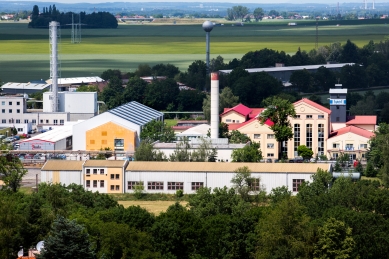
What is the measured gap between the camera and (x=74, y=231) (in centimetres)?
1309

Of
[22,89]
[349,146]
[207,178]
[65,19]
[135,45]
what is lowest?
[207,178]

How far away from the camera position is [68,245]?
42.6 feet

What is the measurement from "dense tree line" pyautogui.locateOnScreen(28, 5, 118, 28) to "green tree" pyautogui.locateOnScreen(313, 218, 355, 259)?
81092mm

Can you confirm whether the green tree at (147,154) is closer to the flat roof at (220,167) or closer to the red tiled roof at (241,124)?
the flat roof at (220,167)

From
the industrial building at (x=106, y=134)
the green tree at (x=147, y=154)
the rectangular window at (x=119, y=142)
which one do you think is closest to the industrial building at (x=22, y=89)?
the industrial building at (x=106, y=134)

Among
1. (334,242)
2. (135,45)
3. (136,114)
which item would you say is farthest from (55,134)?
(135,45)

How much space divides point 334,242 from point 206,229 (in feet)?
7.00

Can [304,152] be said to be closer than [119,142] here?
Yes

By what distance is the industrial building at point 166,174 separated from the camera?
22297 millimetres

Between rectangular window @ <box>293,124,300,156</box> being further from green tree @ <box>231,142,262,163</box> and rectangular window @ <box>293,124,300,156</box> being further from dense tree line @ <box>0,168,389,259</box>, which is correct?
dense tree line @ <box>0,168,389,259</box>

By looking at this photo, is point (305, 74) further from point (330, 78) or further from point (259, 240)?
point (259, 240)

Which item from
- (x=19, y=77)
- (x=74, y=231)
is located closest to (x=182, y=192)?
(x=74, y=231)

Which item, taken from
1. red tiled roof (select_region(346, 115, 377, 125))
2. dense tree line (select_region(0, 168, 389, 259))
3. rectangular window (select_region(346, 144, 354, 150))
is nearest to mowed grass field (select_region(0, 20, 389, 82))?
red tiled roof (select_region(346, 115, 377, 125))

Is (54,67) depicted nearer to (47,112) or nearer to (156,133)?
(47,112)
